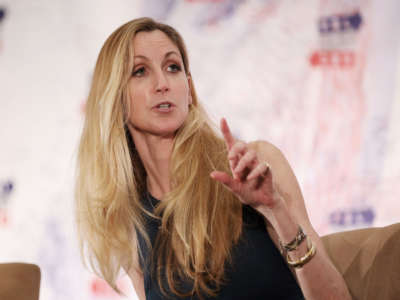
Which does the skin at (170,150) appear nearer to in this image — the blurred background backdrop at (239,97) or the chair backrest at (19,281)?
the chair backrest at (19,281)

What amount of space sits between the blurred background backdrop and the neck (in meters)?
1.02

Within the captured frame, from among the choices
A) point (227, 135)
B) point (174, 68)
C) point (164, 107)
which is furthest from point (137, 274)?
point (227, 135)

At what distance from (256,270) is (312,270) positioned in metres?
0.24

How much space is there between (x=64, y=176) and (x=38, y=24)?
84cm

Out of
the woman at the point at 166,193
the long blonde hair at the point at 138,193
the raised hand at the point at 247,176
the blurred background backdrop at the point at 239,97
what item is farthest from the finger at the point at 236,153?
the blurred background backdrop at the point at 239,97

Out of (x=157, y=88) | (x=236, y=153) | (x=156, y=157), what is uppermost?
(x=157, y=88)

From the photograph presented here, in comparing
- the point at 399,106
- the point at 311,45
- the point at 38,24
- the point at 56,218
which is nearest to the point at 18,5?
the point at 38,24

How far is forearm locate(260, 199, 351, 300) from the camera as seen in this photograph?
102 cm

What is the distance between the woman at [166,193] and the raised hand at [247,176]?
196 mm

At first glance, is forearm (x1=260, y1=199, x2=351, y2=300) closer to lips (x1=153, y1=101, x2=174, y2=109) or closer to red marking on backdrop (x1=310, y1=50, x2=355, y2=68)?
lips (x1=153, y1=101, x2=174, y2=109)

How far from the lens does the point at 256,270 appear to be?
1.27 m

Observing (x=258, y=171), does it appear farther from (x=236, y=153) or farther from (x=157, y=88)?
(x=157, y=88)

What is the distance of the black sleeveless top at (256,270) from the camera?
4.11 ft

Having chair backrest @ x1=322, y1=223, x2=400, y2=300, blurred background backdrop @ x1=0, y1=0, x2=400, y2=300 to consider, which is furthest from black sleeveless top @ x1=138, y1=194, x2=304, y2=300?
blurred background backdrop @ x1=0, y1=0, x2=400, y2=300
